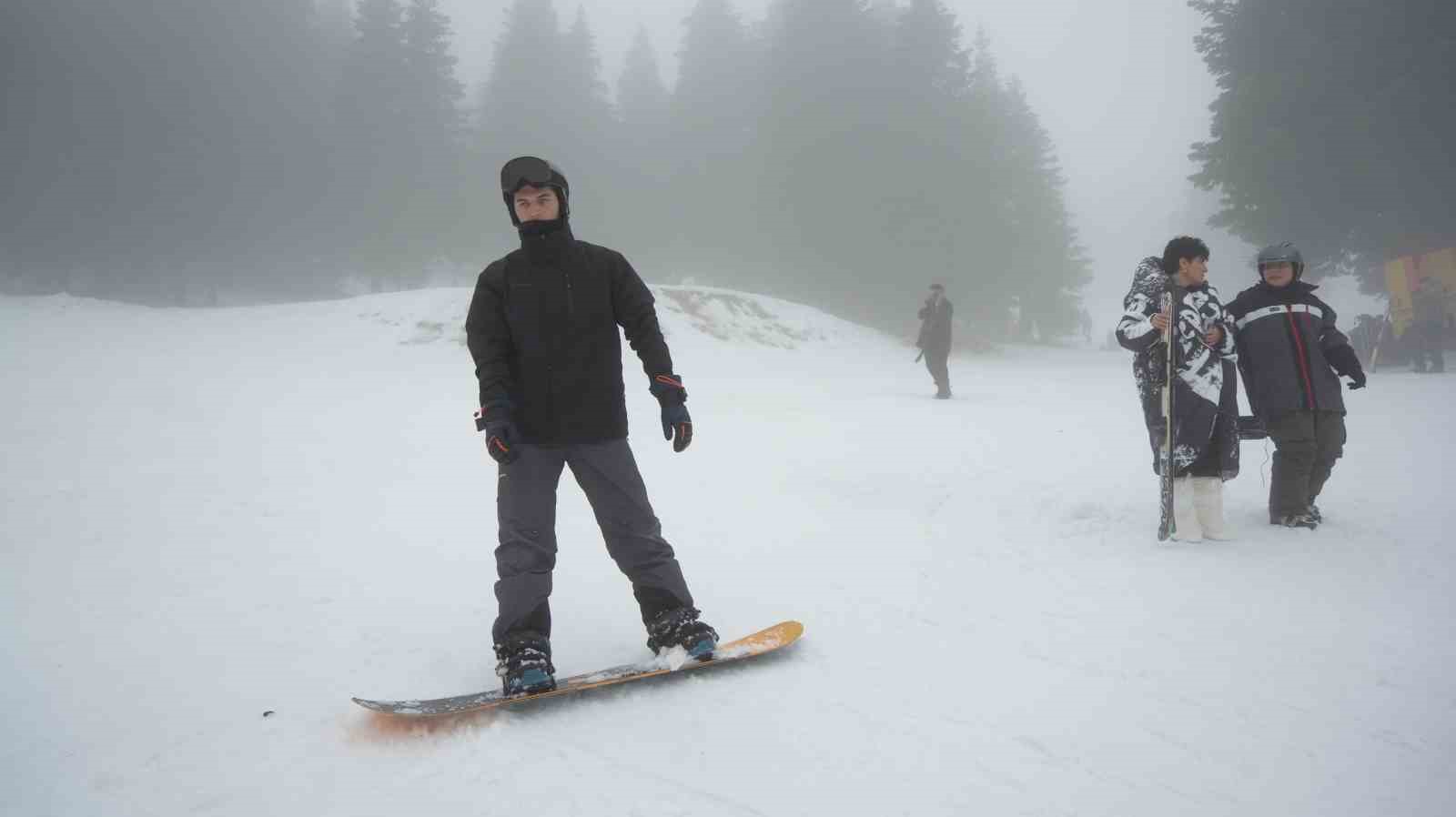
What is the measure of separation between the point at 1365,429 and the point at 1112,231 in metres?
122

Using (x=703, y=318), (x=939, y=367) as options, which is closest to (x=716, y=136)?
(x=703, y=318)

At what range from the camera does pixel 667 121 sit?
36.8 m

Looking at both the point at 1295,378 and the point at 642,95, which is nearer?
the point at 1295,378

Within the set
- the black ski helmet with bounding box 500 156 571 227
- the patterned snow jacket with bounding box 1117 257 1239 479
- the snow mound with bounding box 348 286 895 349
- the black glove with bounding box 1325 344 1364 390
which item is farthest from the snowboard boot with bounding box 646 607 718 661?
the snow mound with bounding box 348 286 895 349

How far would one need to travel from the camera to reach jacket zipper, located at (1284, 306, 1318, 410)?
464cm

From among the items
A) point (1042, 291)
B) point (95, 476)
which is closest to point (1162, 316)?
point (95, 476)

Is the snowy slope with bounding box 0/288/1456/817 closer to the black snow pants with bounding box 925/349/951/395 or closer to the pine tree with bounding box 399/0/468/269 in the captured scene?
the black snow pants with bounding box 925/349/951/395

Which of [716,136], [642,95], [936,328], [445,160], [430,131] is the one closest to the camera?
[936,328]

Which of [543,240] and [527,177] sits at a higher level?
[527,177]

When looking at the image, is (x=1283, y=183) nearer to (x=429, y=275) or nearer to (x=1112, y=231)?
(x=429, y=275)

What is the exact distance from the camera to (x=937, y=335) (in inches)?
509

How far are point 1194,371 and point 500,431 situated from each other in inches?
172

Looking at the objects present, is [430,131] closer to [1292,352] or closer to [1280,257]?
[1280,257]

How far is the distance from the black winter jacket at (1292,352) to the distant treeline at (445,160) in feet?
75.7
